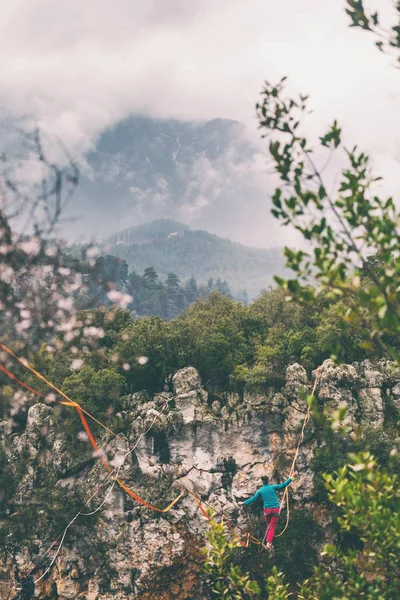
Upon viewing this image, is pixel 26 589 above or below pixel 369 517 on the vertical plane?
below

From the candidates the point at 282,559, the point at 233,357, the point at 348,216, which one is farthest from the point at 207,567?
the point at 233,357

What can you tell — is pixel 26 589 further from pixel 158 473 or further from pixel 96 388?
pixel 96 388

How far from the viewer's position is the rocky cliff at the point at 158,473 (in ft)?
83.1

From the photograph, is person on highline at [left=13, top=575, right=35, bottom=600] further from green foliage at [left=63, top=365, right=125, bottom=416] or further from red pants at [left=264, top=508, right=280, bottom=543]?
red pants at [left=264, top=508, right=280, bottom=543]

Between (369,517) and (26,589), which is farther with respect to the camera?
(26,589)

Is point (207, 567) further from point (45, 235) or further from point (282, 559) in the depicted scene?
point (282, 559)

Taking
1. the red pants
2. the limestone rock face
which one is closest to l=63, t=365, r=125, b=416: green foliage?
the limestone rock face

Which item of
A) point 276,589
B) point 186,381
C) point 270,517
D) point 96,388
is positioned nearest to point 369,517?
point 276,589

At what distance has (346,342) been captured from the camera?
29000 mm

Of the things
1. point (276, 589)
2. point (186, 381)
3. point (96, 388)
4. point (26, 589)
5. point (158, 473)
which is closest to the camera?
point (276, 589)

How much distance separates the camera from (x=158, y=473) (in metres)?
27.5

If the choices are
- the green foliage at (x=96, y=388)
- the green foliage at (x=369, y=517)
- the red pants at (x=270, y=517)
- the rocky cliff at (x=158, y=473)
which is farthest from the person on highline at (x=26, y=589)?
the green foliage at (x=369, y=517)

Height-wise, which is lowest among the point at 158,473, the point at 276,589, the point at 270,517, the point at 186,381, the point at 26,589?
the point at 26,589

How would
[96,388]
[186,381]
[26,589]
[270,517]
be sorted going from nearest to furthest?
[270,517] → [26,589] → [96,388] → [186,381]
